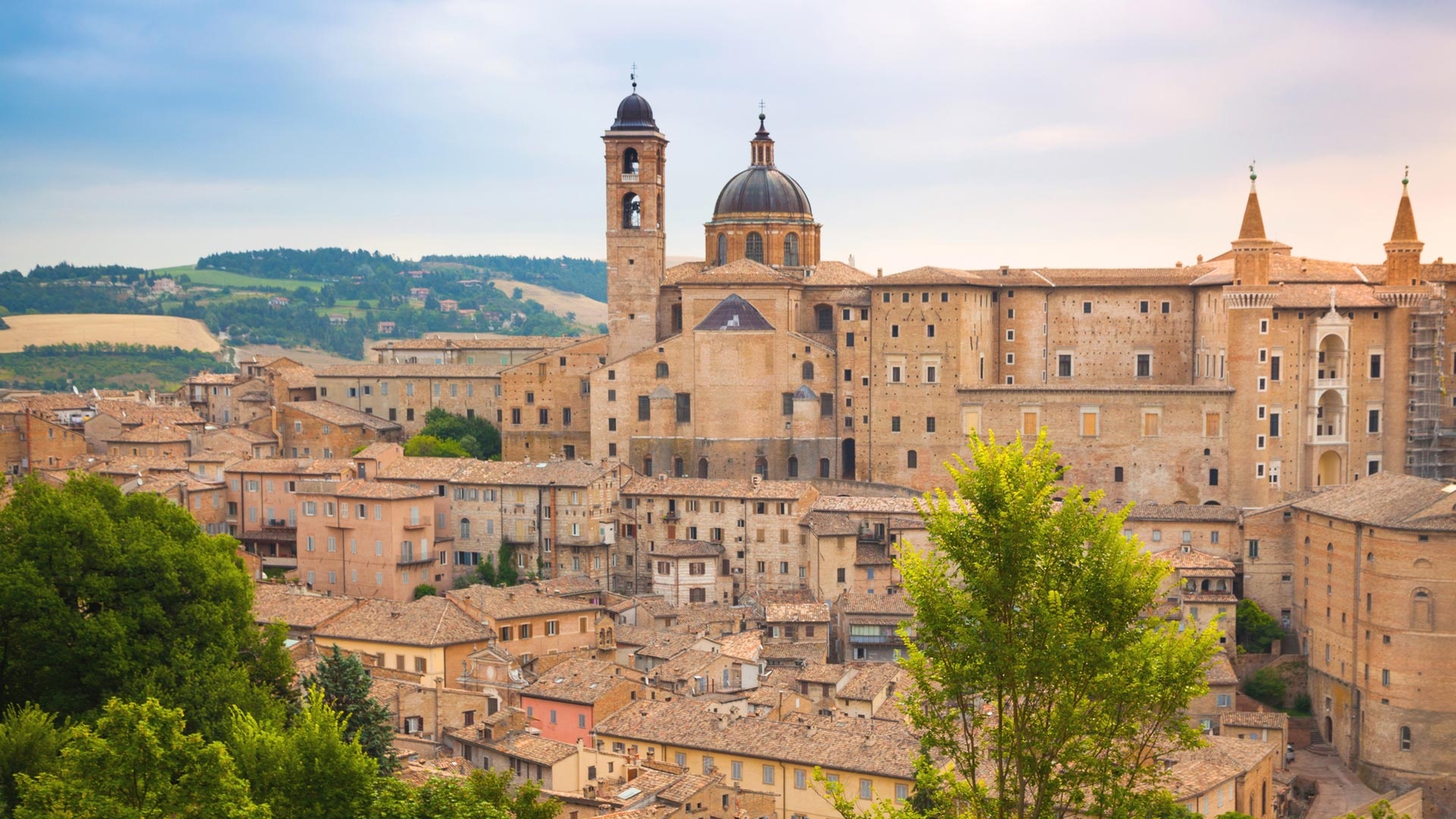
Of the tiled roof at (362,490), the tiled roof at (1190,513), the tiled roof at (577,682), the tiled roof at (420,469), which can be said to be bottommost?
the tiled roof at (577,682)

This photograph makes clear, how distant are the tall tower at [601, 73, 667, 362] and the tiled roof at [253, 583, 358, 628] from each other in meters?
19.3

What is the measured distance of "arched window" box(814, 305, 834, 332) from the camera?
6262 cm

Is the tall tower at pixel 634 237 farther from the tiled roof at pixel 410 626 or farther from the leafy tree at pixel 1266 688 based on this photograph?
the leafy tree at pixel 1266 688

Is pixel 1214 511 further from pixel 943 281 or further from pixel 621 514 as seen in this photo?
pixel 621 514

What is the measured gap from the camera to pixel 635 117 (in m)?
64.4

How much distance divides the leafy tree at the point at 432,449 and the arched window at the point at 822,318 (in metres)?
14.0

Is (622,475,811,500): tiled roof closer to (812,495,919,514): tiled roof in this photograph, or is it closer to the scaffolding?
(812,495,919,514): tiled roof

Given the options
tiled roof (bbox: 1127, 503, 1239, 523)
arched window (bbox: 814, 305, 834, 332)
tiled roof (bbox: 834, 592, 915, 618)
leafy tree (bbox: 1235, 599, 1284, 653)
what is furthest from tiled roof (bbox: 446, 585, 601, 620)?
arched window (bbox: 814, 305, 834, 332)

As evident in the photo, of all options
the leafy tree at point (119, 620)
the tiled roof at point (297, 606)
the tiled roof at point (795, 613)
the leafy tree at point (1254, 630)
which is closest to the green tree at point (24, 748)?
the leafy tree at point (119, 620)

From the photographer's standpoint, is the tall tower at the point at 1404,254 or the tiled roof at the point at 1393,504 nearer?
the tiled roof at the point at 1393,504

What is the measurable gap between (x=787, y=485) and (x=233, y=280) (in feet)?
453

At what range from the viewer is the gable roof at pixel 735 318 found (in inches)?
2379

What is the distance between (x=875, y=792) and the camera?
1335 inches

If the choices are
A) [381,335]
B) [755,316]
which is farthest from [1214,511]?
[381,335]
